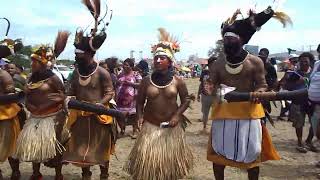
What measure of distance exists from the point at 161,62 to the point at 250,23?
1235 mm

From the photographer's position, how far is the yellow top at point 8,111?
260 inches

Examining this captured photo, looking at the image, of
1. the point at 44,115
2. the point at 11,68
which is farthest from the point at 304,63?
the point at 11,68

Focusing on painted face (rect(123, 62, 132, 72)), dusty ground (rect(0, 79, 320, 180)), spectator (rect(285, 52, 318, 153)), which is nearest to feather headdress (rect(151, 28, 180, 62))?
dusty ground (rect(0, 79, 320, 180))

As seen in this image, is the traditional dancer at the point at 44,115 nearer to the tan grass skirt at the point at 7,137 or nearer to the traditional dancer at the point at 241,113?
the tan grass skirt at the point at 7,137

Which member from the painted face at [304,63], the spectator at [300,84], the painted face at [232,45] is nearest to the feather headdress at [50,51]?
the painted face at [232,45]

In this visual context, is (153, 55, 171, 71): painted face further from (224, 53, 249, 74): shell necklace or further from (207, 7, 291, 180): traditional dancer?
(224, 53, 249, 74): shell necklace

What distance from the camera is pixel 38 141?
633cm

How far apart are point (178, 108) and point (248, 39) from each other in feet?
4.10

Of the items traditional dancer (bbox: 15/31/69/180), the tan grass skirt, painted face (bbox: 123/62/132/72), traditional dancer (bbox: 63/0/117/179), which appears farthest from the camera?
painted face (bbox: 123/62/132/72)

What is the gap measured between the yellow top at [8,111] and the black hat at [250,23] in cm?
321

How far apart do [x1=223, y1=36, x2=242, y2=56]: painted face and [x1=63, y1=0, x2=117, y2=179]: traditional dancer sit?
5.52ft

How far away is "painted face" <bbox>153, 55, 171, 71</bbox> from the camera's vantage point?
238 inches

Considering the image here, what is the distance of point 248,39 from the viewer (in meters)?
5.83

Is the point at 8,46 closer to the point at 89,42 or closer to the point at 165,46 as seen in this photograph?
the point at 89,42
